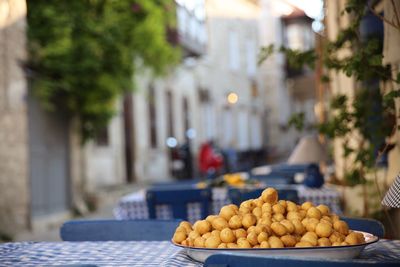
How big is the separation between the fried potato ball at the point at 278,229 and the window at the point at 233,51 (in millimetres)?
27910

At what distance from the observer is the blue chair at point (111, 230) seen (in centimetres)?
331

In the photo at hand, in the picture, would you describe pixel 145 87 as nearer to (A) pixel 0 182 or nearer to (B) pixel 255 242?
(A) pixel 0 182

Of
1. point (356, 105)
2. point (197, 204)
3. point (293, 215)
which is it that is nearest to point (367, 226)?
point (293, 215)

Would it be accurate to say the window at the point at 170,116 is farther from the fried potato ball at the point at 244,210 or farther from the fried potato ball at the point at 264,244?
the fried potato ball at the point at 264,244

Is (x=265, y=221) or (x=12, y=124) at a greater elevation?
(x=12, y=124)

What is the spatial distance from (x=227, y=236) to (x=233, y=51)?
2886cm

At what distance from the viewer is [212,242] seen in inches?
91.2

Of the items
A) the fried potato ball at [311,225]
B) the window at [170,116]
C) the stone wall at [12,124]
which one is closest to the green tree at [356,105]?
the fried potato ball at [311,225]

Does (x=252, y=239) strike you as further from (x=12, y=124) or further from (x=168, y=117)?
(x=168, y=117)

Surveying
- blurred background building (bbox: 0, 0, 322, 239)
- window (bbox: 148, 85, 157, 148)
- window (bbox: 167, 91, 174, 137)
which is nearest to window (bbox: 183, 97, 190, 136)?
blurred background building (bbox: 0, 0, 322, 239)

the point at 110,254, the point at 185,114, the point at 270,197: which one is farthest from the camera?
the point at 185,114

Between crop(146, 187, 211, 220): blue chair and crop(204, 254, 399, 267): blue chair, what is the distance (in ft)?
10.8

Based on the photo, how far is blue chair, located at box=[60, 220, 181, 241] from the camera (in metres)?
3.31

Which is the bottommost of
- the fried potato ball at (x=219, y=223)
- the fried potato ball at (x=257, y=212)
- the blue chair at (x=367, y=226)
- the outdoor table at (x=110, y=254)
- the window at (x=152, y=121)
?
the outdoor table at (x=110, y=254)
